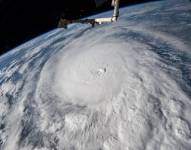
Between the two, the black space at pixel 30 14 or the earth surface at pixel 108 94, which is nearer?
the black space at pixel 30 14

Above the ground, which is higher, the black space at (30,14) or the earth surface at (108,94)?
the black space at (30,14)

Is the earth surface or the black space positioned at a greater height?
the black space

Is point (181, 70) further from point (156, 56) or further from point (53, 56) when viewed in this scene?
point (53, 56)

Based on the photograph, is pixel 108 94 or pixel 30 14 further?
pixel 108 94

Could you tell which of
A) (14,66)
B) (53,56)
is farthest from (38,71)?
(14,66)

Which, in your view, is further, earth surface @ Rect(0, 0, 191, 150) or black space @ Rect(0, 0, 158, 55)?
earth surface @ Rect(0, 0, 191, 150)
